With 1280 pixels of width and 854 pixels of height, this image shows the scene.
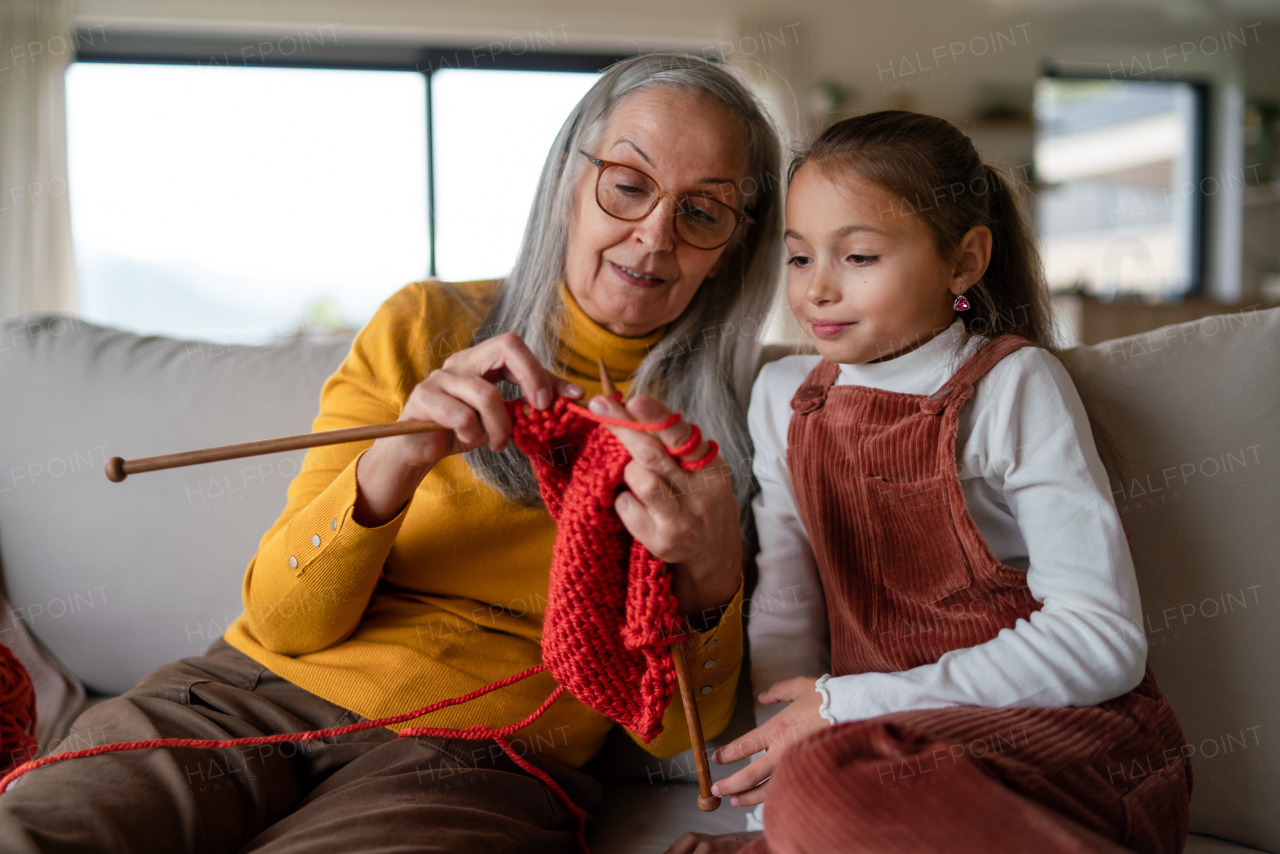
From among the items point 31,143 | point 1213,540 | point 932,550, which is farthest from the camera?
point 31,143

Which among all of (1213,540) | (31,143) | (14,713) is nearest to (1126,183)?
(1213,540)

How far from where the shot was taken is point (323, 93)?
4730mm

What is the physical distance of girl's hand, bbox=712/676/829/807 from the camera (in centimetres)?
91

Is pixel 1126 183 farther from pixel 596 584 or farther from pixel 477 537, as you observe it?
pixel 596 584

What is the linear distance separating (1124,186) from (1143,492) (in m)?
5.76

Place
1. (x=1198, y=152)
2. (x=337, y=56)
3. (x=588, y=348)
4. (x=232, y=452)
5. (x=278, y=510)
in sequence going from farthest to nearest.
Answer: (x=1198, y=152)
(x=337, y=56)
(x=278, y=510)
(x=588, y=348)
(x=232, y=452)

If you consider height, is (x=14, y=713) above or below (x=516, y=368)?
below

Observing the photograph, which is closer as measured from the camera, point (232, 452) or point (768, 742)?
point (232, 452)

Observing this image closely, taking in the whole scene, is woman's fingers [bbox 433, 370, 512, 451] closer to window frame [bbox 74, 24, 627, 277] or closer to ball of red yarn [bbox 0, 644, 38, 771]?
ball of red yarn [bbox 0, 644, 38, 771]

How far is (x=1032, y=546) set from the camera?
2.95 ft

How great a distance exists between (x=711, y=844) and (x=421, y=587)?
1.56 ft

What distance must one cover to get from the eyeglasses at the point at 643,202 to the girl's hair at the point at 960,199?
0.13 m

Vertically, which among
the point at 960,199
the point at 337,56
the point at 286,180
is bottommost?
the point at 960,199

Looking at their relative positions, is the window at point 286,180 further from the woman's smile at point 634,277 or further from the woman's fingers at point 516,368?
the woman's fingers at point 516,368
